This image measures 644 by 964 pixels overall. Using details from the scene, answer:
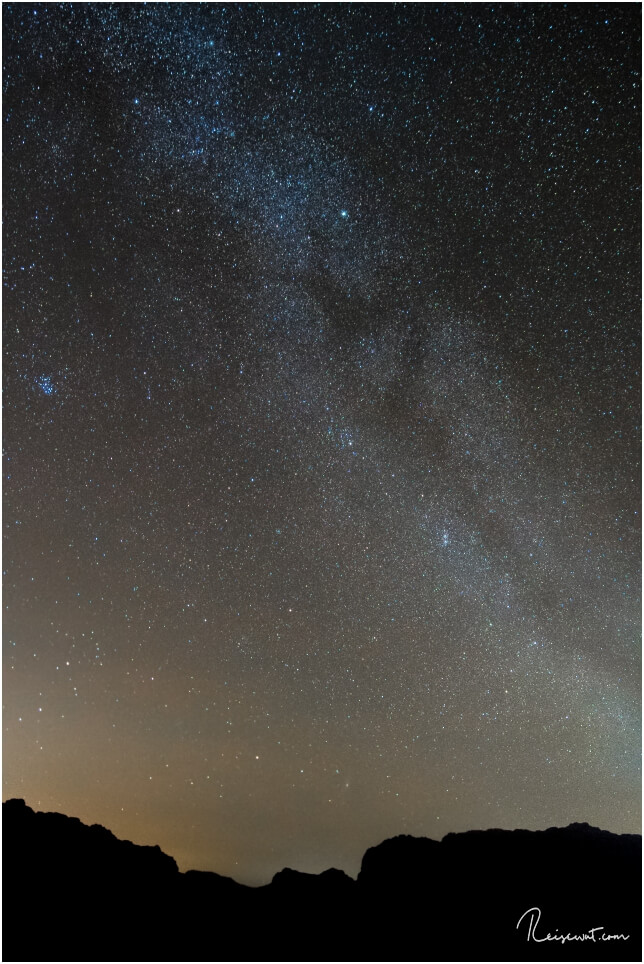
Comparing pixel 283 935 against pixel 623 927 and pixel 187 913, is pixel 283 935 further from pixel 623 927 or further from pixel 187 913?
pixel 623 927

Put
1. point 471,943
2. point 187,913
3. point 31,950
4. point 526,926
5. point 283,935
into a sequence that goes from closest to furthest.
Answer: point 31,950 < point 471,943 < point 526,926 < point 283,935 < point 187,913

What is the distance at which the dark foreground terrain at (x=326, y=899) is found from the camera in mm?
21969

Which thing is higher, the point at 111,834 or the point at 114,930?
the point at 111,834

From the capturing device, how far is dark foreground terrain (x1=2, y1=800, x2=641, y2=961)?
22.0 metres

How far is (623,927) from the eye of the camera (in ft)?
70.0

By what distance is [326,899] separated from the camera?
26984 mm

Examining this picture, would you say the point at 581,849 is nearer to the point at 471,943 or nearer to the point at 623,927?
the point at 623,927

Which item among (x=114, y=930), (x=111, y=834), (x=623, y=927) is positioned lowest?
(x=114, y=930)

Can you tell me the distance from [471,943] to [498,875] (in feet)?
14.1

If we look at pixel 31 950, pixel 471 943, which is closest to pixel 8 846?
pixel 31 950

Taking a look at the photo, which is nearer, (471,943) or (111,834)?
(471,943)

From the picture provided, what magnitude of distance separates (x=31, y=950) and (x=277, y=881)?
41.1 feet

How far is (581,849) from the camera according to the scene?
26.1 m

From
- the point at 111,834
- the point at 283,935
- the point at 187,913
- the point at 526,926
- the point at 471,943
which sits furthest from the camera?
the point at 111,834
